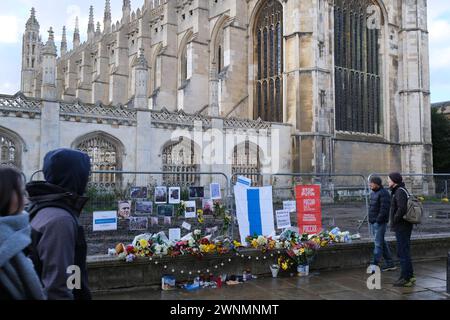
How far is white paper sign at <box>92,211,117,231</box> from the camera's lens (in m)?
6.40

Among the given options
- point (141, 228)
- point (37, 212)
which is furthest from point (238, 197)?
point (37, 212)

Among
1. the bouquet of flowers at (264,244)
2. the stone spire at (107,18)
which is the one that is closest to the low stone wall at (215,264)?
the bouquet of flowers at (264,244)

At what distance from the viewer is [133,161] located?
18703 millimetres

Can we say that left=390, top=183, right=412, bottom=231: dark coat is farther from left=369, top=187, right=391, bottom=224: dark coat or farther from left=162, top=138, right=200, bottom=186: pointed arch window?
left=162, top=138, right=200, bottom=186: pointed arch window

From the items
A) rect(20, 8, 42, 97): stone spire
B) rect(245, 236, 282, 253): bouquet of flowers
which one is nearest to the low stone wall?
rect(245, 236, 282, 253): bouquet of flowers

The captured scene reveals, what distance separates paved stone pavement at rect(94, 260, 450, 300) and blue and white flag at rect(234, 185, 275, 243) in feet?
3.13

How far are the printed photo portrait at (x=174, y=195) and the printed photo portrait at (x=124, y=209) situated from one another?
2.30ft

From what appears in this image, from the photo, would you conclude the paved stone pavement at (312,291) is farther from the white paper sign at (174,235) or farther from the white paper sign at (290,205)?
the white paper sign at (290,205)

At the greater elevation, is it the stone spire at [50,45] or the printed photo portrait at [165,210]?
the stone spire at [50,45]

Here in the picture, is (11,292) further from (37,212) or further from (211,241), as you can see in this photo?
(211,241)

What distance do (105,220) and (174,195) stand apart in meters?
1.25

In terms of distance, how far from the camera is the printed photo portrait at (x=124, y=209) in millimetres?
6828

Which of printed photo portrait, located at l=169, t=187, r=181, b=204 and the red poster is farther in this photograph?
the red poster

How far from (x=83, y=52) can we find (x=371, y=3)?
95.7 ft
